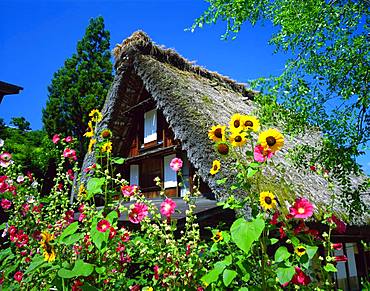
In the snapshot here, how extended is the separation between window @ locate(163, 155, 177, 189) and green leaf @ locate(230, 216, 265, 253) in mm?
4344

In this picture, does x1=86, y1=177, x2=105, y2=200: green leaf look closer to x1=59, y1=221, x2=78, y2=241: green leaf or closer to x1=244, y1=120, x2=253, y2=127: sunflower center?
x1=59, y1=221, x2=78, y2=241: green leaf

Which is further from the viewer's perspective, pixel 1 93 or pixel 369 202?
pixel 369 202

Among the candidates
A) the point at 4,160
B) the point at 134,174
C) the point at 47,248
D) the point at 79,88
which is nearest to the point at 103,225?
the point at 47,248

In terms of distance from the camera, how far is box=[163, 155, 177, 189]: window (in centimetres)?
559

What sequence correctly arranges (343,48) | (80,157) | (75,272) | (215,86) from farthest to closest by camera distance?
(80,157)
(215,86)
(343,48)
(75,272)

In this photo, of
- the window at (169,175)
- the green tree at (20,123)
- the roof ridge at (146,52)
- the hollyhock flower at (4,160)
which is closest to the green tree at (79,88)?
the green tree at (20,123)

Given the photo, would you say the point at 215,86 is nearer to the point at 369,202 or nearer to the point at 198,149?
the point at 198,149

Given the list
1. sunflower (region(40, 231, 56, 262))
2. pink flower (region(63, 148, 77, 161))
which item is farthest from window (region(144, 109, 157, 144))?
sunflower (region(40, 231, 56, 262))

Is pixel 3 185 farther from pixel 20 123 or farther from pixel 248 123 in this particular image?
pixel 20 123

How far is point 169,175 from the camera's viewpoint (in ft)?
18.8

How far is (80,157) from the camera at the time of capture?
1275 centimetres

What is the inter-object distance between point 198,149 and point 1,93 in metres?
3.05

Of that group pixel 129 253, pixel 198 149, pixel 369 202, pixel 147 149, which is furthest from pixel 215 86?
pixel 129 253

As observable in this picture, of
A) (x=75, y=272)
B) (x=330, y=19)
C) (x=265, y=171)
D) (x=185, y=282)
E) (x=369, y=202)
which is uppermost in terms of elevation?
(x=330, y=19)
